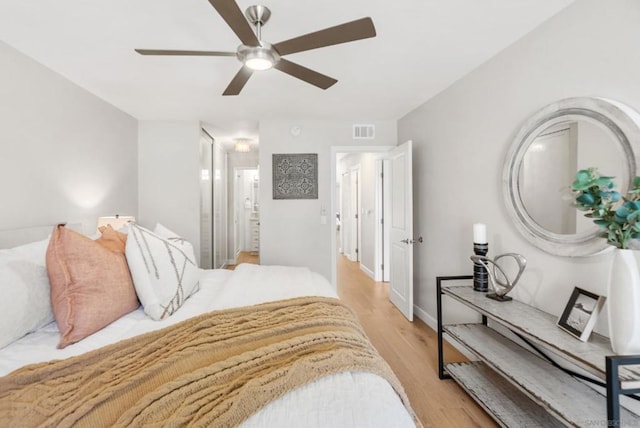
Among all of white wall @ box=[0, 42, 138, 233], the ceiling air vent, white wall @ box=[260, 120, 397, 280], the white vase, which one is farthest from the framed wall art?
the white vase

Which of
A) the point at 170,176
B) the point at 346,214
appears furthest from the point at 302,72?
the point at 346,214

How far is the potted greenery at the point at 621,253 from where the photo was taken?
1.08 m

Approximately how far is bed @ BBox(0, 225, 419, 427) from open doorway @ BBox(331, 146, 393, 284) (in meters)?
2.69

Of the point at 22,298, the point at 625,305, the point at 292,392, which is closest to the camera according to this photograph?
the point at 292,392

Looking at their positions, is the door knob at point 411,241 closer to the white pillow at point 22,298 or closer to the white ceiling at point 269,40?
the white ceiling at point 269,40

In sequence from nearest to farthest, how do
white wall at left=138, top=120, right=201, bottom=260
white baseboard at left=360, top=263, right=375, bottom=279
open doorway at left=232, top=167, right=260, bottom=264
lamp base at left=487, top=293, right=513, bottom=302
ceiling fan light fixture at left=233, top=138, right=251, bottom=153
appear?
1. lamp base at left=487, top=293, right=513, bottom=302
2. white wall at left=138, top=120, right=201, bottom=260
3. ceiling fan light fixture at left=233, top=138, right=251, bottom=153
4. white baseboard at left=360, top=263, right=375, bottom=279
5. open doorway at left=232, top=167, right=260, bottom=264

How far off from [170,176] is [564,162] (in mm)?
3930

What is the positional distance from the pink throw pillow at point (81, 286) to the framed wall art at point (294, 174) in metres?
2.44

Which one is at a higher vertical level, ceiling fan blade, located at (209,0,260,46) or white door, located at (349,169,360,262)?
ceiling fan blade, located at (209,0,260,46)

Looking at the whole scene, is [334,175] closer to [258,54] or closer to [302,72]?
[302,72]

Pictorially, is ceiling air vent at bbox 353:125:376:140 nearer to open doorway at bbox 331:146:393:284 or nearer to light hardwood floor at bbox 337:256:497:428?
open doorway at bbox 331:146:393:284

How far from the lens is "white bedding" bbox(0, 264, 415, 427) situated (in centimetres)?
78

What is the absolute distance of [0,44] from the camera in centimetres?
190

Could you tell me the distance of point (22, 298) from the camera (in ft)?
3.99
